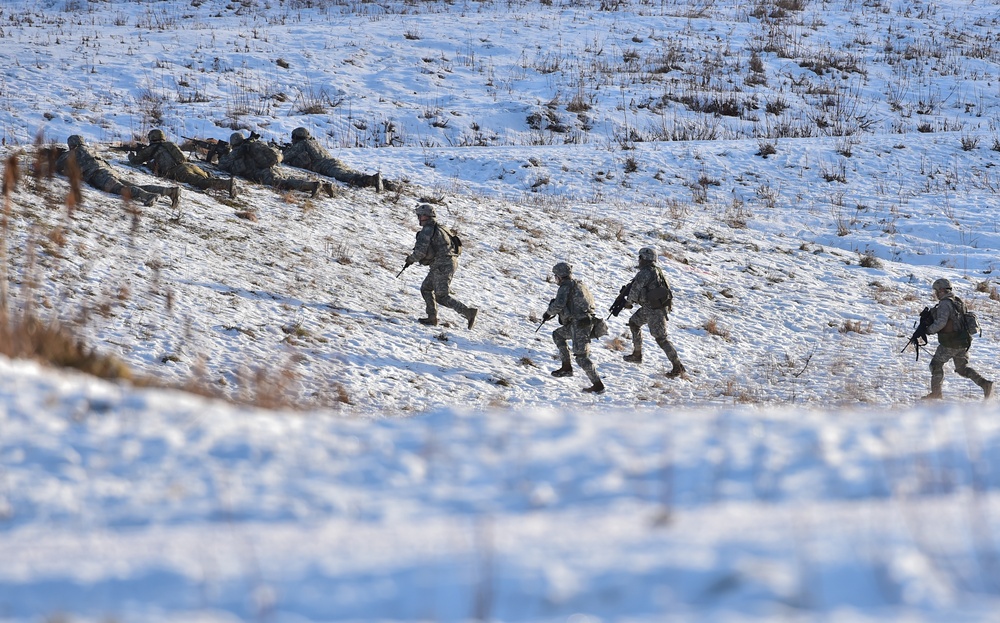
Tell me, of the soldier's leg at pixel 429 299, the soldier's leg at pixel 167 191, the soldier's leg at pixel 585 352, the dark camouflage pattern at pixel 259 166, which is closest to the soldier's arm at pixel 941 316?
the soldier's leg at pixel 585 352

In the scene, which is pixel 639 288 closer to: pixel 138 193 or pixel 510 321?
pixel 510 321

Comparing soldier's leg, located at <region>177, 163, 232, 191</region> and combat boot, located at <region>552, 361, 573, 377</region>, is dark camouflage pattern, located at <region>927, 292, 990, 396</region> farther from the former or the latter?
soldier's leg, located at <region>177, 163, 232, 191</region>

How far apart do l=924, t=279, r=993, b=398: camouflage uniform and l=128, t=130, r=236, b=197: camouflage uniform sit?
10781mm

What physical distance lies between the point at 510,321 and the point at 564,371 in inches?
70.0

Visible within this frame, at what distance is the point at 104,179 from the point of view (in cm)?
1301

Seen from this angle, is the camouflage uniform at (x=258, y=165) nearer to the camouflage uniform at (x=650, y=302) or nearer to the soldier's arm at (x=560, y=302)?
the soldier's arm at (x=560, y=302)

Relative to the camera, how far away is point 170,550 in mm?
2645

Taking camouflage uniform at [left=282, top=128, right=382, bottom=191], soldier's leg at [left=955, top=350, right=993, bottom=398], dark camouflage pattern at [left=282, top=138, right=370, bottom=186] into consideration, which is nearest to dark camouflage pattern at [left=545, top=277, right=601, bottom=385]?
soldier's leg at [left=955, top=350, right=993, bottom=398]

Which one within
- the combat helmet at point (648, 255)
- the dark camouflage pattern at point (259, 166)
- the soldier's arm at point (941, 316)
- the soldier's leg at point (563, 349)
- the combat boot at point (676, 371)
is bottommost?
the combat boot at point (676, 371)

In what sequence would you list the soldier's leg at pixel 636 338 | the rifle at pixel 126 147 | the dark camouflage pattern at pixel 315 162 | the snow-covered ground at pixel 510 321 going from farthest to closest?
the dark camouflage pattern at pixel 315 162 < the rifle at pixel 126 147 < the soldier's leg at pixel 636 338 < the snow-covered ground at pixel 510 321

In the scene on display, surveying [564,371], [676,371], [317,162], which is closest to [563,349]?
[564,371]

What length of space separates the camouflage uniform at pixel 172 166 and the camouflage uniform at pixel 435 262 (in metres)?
4.33

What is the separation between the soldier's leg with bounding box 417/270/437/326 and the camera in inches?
460

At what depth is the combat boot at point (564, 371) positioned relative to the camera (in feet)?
36.2
